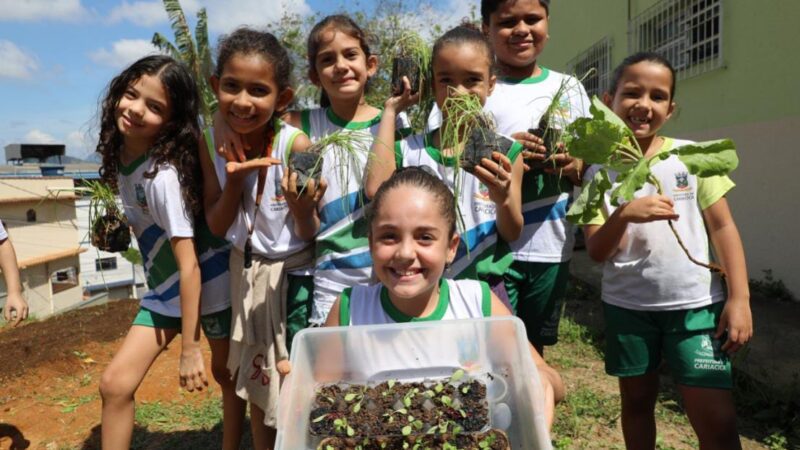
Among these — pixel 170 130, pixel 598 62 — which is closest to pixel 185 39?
pixel 598 62

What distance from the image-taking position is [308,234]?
2.07 meters

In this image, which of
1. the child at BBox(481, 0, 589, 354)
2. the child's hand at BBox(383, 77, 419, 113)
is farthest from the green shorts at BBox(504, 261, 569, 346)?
the child's hand at BBox(383, 77, 419, 113)

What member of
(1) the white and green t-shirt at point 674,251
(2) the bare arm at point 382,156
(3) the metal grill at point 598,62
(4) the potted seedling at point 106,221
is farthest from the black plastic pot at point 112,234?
(3) the metal grill at point 598,62

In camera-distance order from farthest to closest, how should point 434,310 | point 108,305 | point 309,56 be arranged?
point 108,305
point 309,56
point 434,310

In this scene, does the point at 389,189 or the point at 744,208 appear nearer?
the point at 389,189

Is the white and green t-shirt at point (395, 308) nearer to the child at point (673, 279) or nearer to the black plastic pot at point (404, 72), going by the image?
the child at point (673, 279)

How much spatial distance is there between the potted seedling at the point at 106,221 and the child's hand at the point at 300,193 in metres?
0.86

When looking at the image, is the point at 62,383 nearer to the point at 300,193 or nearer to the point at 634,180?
the point at 300,193

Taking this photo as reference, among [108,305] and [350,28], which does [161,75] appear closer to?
[350,28]

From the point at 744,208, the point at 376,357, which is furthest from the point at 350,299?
the point at 744,208

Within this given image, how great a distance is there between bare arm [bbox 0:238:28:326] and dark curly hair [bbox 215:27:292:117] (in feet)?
5.39

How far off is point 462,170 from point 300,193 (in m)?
0.58

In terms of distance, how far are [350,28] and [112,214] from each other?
A: 1243 millimetres

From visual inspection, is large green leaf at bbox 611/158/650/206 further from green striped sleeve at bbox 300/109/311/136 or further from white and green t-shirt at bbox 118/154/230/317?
white and green t-shirt at bbox 118/154/230/317
